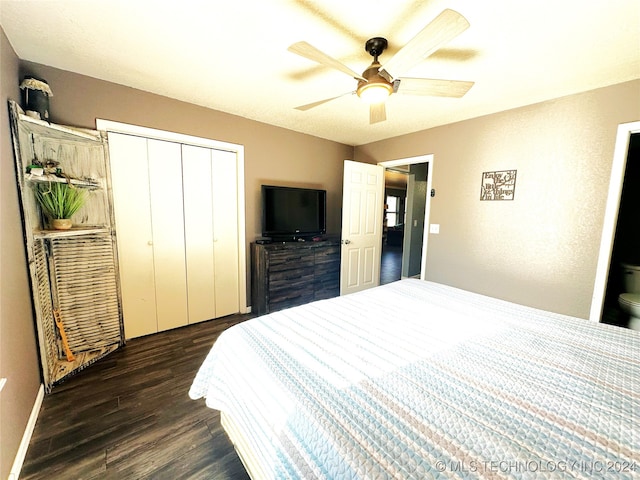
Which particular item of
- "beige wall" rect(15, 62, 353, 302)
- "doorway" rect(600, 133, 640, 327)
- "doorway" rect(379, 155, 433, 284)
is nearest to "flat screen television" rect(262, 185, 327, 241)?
"beige wall" rect(15, 62, 353, 302)

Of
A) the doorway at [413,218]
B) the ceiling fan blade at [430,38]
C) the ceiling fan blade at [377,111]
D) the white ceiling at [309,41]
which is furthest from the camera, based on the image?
the doorway at [413,218]

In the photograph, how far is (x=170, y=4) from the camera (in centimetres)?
130

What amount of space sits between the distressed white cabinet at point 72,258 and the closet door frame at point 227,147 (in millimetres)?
191

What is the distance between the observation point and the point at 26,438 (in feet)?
4.45

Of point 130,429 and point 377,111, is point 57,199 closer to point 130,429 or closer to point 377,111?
point 130,429

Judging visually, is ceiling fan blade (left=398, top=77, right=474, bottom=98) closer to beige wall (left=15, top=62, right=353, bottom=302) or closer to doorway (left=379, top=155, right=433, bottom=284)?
doorway (left=379, top=155, right=433, bottom=284)

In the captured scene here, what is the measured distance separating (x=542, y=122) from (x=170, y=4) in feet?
10.1

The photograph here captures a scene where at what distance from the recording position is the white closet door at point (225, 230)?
9.30 feet

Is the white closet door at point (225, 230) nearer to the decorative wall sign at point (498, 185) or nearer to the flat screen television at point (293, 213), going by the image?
the flat screen television at point (293, 213)

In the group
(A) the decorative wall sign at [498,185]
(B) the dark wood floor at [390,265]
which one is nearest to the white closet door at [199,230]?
(B) the dark wood floor at [390,265]

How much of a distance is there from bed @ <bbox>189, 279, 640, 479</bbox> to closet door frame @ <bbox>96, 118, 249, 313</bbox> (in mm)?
1806

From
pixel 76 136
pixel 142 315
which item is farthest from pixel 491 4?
pixel 142 315

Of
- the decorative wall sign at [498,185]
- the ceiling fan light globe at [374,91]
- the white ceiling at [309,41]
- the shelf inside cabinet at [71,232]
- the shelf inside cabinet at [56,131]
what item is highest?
the white ceiling at [309,41]

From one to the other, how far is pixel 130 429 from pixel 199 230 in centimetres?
180
